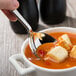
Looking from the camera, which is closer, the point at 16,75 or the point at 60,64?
the point at 60,64

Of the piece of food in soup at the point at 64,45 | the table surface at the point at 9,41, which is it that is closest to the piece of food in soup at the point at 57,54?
the piece of food in soup at the point at 64,45

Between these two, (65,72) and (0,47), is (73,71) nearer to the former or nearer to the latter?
(65,72)

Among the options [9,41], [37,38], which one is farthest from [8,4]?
[9,41]

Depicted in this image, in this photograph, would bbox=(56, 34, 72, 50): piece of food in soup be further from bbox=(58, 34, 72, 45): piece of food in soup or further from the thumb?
the thumb

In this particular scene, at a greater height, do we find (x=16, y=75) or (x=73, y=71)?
(x=73, y=71)

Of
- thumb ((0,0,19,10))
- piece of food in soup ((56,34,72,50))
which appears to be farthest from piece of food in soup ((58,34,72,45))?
thumb ((0,0,19,10))

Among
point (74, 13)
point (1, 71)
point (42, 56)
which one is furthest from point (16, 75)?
point (74, 13)
